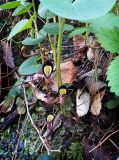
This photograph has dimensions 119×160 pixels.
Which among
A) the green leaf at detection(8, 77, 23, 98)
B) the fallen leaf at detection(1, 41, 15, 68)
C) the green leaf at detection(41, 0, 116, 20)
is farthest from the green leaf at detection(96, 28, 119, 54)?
the fallen leaf at detection(1, 41, 15, 68)

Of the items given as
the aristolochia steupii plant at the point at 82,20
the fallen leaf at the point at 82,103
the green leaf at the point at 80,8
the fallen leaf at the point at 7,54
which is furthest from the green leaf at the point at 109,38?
the fallen leaf at the point at 7,54

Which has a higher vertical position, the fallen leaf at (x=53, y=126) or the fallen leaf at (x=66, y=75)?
the fallen leaf at (x=66, y=75)

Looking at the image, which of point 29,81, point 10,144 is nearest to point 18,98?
point 29,81

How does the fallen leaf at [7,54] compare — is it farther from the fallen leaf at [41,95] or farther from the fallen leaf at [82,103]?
the fallen leaf at [82,103]

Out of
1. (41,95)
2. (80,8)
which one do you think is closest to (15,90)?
(41,95)

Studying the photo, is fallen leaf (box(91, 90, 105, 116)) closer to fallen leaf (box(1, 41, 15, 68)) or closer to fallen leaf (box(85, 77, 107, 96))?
fallen leaf (box(85, 77, 107, 96))

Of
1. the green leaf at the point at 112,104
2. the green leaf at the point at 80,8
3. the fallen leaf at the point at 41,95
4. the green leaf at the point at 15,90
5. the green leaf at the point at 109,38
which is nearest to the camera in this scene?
the green leaf at the point at 80,8
